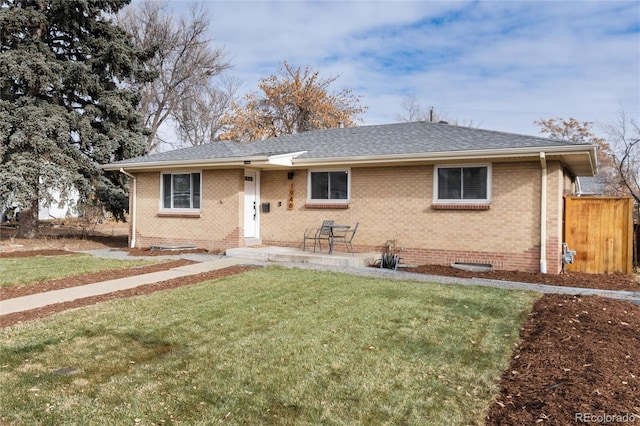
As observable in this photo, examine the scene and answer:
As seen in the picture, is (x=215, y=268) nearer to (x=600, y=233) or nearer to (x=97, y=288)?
(x=97, y=288)

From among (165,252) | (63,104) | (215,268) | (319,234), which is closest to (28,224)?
(63,104)

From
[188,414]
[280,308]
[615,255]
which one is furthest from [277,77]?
[188,414]

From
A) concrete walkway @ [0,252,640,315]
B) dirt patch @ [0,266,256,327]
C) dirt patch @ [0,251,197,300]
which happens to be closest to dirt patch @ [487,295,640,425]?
concrete walkway @ [0,252,640,315]

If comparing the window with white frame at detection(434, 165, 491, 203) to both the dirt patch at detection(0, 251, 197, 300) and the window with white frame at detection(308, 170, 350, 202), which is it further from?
the dirt patch at detection(0, 251, 197, 300)

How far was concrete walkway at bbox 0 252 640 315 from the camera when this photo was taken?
725 centimetres

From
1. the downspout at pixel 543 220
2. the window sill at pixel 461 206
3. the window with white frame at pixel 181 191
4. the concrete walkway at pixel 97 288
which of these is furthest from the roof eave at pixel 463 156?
the concrete walkway at pixel 97 288

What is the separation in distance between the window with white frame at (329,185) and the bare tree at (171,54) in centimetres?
2029

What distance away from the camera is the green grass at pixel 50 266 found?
9.13 metres

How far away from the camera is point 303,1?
42.7ft

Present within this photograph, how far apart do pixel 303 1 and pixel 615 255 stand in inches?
416

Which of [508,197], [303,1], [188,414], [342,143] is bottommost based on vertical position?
[188,414]

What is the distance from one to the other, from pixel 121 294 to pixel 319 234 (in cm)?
642

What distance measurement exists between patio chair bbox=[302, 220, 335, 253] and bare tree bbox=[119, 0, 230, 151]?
2065cm

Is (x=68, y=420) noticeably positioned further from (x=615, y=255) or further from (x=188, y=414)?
(x=615, y=255)
